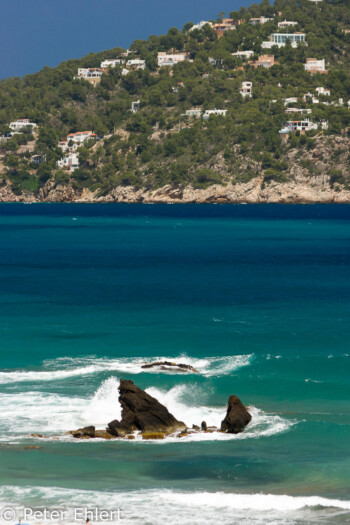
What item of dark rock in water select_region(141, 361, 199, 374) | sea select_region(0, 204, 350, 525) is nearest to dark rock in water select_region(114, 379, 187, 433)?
sea select_region(0, 204, 350, 525)

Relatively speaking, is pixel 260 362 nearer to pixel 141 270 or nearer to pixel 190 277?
pixel 190 277

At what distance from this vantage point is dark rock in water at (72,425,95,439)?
23.9m

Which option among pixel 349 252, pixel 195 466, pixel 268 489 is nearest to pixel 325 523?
pixel 268 489

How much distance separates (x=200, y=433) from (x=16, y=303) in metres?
27.0

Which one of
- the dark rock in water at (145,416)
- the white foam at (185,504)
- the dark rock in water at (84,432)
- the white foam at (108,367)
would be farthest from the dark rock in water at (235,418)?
the white foam at (108,367)

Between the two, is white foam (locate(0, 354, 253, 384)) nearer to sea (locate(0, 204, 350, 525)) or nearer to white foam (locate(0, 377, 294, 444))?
sea (locate(0, 204, 350, 525))

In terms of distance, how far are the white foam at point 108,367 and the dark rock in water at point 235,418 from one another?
23.7 feet

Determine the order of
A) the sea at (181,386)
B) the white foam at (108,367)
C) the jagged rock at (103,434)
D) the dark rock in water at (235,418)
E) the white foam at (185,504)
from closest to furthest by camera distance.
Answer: the white foam at (185,504) → the sea at (181,386) → the jagged rock at (103,434) → the dark rock in water at (235,418) → the white foam at (108,367)

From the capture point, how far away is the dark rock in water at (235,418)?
80.5 ft

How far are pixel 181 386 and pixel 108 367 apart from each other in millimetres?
3955

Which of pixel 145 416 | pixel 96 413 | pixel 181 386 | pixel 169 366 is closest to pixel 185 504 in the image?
pixel 145 416

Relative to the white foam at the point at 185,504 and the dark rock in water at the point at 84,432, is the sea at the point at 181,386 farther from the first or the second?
the dark rock in water at the point at 84,432

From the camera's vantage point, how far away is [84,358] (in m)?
34.8

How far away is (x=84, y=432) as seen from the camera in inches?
949
